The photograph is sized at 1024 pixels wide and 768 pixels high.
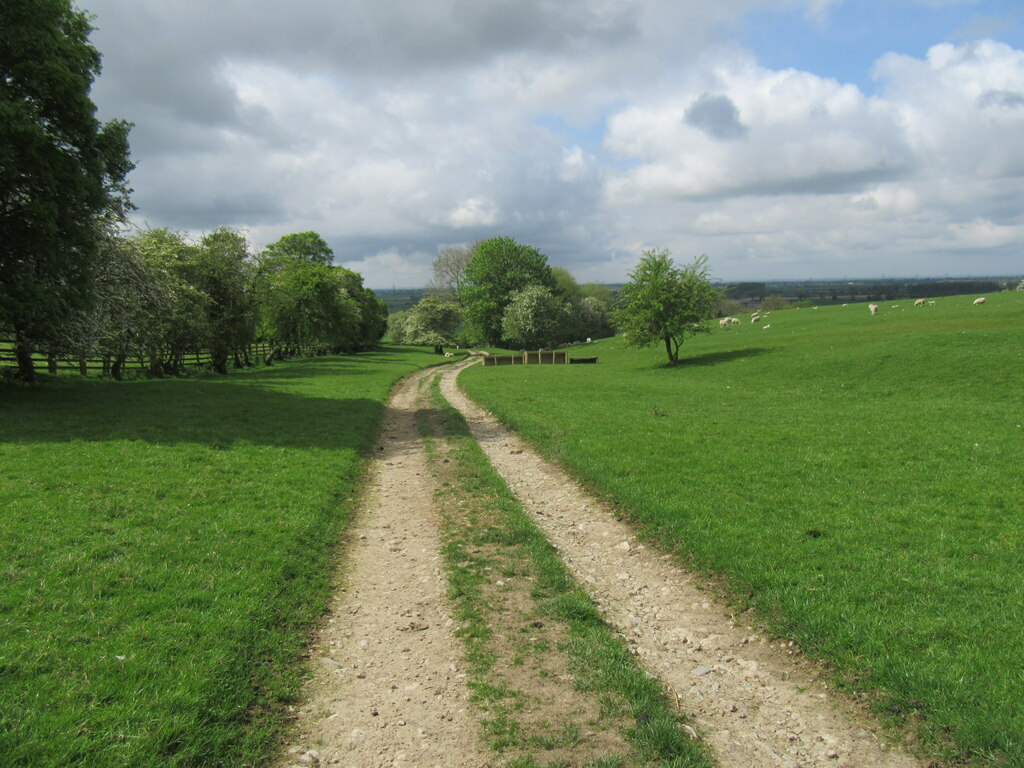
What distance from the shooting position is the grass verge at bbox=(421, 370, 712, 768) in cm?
445

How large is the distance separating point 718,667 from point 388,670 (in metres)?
3.34

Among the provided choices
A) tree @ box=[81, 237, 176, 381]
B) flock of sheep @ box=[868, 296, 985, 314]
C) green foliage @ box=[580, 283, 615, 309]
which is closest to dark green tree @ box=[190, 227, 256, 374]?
tree @ box=[81, 237, 176, 381]

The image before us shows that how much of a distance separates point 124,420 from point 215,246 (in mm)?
25616

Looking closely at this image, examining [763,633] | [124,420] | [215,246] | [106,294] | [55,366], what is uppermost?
[215,246]

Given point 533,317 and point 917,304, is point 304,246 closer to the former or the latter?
point 533,317

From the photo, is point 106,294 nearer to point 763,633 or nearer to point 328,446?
point 328,446

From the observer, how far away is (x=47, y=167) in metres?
17.2

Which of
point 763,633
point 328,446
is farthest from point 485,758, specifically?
point 328,446

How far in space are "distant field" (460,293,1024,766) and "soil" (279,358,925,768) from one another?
0.43 meters

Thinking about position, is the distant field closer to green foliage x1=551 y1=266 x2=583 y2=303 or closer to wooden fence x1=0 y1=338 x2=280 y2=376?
wooden fence x1=0 y1=338 x2=280 y2=376

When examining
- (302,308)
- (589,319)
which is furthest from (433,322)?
(302,308)

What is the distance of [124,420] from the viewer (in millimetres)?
16875

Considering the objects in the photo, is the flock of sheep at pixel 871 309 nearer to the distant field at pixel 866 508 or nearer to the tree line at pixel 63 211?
the distant field at pixel 866 508

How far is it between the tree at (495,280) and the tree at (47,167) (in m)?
63.8
